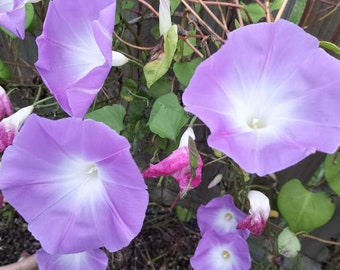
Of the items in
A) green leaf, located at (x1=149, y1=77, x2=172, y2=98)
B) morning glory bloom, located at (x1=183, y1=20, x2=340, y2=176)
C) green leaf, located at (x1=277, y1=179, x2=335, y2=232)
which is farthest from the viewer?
green leaf, located at (x1=277, y1=179, x2=335, y2=232)

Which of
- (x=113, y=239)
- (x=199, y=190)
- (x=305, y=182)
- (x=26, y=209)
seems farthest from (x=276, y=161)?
(x=199, y=190)

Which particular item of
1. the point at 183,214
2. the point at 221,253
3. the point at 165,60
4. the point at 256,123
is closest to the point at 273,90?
the point at 256,123

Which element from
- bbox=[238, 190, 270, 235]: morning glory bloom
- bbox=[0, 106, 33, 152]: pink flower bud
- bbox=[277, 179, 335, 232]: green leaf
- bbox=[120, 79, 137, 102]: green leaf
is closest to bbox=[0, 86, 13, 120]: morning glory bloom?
bbox=[0, 106, 33, 152]: pink flower bud

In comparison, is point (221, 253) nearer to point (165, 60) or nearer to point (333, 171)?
point (333, 171)

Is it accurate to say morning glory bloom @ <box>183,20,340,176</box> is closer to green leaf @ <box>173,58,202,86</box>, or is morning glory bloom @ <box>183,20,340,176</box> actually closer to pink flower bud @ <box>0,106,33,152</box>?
green leaf @ <box>173,58,202,86</box>

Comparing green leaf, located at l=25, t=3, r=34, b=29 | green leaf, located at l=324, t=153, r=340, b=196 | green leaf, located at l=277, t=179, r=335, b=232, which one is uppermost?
green leaf, located at l=25, t=3, r=34, b=29

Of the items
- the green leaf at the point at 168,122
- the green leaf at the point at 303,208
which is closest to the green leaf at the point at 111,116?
the green leaf at the point at 168,122

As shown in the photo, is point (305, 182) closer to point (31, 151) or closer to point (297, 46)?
point (297, 46)

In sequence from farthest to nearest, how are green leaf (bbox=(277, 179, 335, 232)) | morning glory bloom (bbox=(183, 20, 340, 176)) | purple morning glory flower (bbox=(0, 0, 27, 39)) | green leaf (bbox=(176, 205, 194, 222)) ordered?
green leaf (bbox=(176, 205, 194, 222)), green leaf (bbox=(277, 179, 335, 232)), purple morning glory flower (bbox=(0, 0, 27, 39)), morning glory bloom (bbox=(183, 20, 340, 176))
